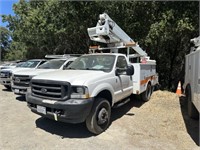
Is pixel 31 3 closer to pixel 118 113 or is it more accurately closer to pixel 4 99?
pixel 4 99

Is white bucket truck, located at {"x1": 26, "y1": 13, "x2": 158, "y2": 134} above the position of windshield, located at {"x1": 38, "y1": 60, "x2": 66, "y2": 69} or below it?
below

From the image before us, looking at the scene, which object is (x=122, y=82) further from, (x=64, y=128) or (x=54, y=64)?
(x=54, y=64)

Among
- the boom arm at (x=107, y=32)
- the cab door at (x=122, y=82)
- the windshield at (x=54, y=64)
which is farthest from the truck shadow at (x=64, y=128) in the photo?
the windshield at (x=54, y=64)

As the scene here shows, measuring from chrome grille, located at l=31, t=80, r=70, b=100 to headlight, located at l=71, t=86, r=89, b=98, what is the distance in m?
0.14

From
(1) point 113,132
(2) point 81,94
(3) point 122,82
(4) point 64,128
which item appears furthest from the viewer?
(3) point 122,82

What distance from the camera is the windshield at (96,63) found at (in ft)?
20.0

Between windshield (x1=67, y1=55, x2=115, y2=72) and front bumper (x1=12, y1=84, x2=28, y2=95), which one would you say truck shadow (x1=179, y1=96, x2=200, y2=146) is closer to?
windshield (x1=67, y1=55, x2=115, y2=72)

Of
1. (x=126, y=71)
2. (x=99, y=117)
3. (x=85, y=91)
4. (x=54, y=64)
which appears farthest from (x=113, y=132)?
(x=54, y=64)

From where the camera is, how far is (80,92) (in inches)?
186

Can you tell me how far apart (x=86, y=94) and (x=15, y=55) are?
5134 cm

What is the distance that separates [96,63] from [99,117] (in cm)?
177

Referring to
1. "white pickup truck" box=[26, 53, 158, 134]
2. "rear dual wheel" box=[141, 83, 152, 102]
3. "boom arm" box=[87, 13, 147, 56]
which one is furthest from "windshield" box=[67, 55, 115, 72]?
"rear dual wheel" box=[141, 83, 152, 102]

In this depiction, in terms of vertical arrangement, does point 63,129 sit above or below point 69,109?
below

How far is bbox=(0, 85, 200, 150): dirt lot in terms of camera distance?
4598 mm
